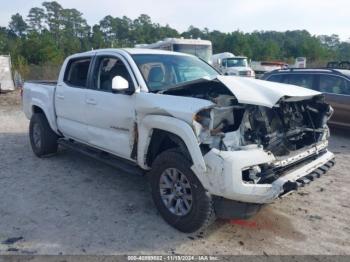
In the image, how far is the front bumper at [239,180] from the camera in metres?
3.35

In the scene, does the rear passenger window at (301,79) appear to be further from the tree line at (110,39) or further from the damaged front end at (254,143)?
the tree line at (110,39)

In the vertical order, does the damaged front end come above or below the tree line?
below

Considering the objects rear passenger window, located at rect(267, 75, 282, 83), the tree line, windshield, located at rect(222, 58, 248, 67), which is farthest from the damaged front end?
the tree line

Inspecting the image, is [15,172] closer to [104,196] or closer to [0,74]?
[104,196]

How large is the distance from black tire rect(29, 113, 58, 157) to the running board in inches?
15.7

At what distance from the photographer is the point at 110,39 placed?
70500 millimetres

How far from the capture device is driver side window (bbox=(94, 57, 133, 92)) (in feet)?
16.4

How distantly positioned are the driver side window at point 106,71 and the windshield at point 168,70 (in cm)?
29

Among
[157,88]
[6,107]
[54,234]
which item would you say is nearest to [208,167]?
[157,88]

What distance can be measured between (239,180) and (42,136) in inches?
176

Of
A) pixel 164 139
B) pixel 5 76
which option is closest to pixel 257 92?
pixel 164 139

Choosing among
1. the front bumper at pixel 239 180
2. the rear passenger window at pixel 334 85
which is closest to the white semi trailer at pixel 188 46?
the rear passenger window at pixel 334 85

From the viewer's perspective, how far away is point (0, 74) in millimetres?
17797

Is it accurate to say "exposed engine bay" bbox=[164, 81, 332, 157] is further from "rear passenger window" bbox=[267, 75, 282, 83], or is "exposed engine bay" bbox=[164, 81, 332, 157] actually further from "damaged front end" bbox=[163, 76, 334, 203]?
"rear passenger window" bbox=[267, 75, 282, 83]
